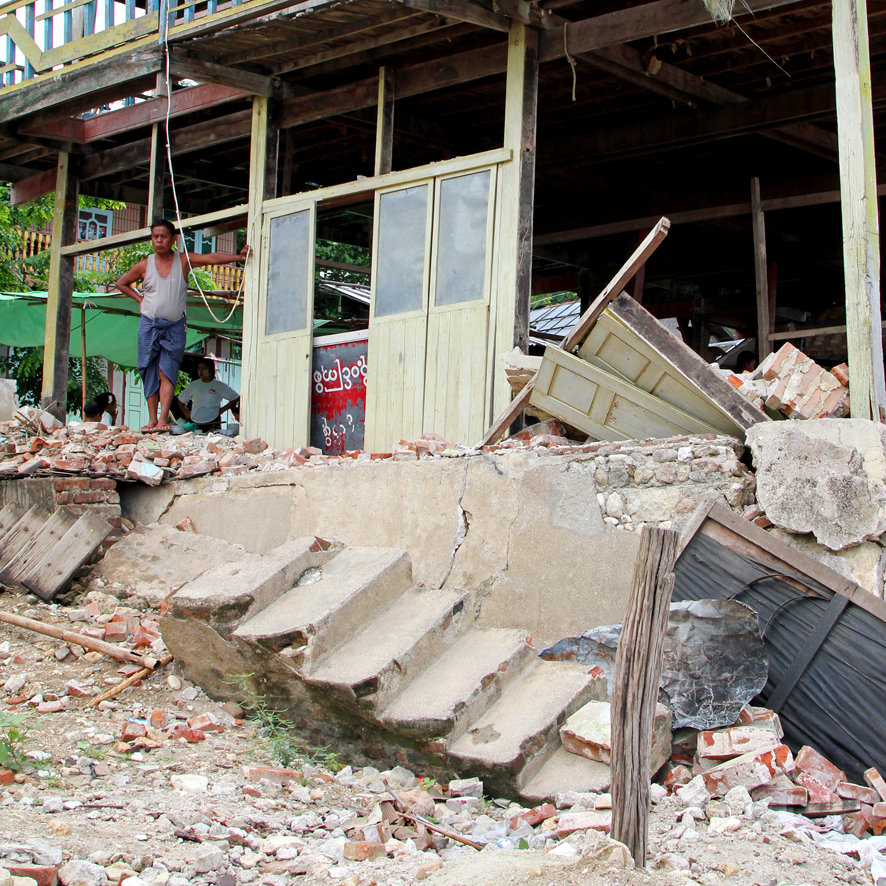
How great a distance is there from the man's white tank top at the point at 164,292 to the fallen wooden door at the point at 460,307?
2.64 meters

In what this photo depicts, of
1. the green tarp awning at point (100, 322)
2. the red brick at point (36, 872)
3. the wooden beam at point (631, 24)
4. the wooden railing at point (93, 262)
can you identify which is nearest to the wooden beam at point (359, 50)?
the wooden beam at point (631, 24)

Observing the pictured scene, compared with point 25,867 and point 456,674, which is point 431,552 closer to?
point 456,674

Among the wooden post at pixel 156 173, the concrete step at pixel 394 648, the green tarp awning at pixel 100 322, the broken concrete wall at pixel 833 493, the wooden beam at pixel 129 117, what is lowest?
the concrete step at pixel 394 648

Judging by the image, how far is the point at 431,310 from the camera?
23.8 ft

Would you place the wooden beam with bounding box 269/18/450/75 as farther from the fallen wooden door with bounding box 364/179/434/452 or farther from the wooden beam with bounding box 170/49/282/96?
the fallen wooden door with bounding box 364/179/434/452

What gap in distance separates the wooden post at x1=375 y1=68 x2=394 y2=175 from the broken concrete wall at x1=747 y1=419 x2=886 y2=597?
4001 mm

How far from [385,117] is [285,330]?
1.88 m

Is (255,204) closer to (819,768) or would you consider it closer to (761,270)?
(761,270)

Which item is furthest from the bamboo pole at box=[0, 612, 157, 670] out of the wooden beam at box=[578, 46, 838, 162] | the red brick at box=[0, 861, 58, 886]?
the wooden beam at box=[578, 46, 838, 162]

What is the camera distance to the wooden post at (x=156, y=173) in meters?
9.12

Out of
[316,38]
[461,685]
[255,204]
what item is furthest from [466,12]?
[461,685]

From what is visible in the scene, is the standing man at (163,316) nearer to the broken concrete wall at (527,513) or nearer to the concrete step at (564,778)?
the broken concrete wall at (527,513)

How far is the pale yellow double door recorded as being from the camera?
6.98 m

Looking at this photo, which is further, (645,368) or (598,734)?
(645,368)
